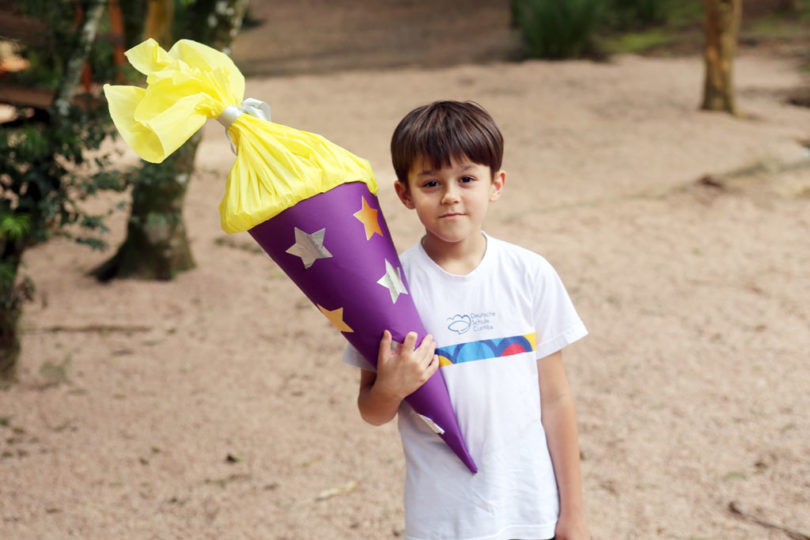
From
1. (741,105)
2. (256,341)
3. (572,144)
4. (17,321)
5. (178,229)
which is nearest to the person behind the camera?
(17,321)

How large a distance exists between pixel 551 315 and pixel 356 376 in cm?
242

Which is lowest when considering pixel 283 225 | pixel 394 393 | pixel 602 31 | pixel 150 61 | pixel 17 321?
pixel 602 31

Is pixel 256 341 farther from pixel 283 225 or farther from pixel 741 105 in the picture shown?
pixel 741 105

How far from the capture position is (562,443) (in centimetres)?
172

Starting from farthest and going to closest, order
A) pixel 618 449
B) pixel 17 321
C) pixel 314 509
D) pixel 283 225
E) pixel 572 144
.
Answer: pixel 572 144
pixel 17 321
pixel 618 449
pixel 314 509
pixel 283 225

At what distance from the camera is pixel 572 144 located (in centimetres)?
804

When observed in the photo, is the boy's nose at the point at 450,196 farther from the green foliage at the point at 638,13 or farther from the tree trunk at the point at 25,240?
the green foliage at the point at 638,13

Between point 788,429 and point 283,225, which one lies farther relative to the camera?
point 788,429

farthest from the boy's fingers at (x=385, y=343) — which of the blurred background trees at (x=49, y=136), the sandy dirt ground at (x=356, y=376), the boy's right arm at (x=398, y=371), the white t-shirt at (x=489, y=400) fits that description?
the blurred background trees at (x=49, y=136)

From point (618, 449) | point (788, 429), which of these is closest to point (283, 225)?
point (618, 449)

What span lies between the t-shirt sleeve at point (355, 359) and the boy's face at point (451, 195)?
11.2 inches

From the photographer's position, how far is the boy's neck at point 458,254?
1694mm

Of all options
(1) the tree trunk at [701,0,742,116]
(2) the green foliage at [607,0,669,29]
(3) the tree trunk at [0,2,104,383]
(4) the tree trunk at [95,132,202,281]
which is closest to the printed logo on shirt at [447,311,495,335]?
(3) the tree trunk at [0,2,104,383]

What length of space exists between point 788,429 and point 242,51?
509 inches
